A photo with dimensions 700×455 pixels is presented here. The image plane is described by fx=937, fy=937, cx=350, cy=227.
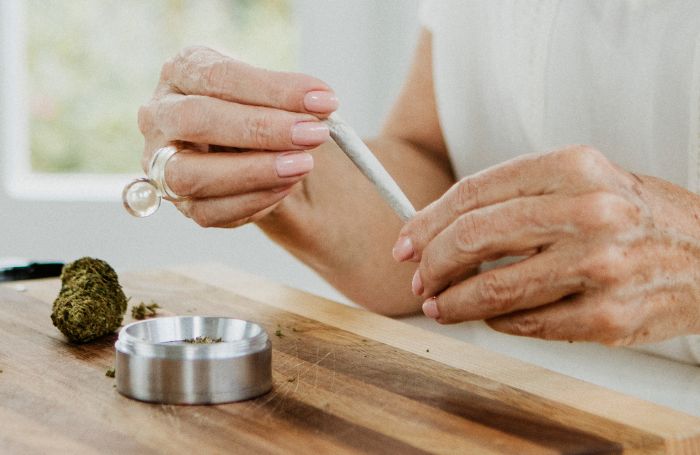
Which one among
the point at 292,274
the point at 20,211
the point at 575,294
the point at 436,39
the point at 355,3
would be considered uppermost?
the point at 355,3

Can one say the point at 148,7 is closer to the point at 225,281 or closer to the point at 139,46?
the point at 139,46

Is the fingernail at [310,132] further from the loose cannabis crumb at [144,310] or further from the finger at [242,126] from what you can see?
the loose cannabis crumb at [144,310]

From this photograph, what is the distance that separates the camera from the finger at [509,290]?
0.81 meters

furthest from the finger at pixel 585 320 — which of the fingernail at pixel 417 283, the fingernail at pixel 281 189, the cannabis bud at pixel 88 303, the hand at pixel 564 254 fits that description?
the cannabis bud at pixel 88 303

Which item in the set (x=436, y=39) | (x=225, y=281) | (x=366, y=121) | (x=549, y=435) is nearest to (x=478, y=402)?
(x=549, y=435)

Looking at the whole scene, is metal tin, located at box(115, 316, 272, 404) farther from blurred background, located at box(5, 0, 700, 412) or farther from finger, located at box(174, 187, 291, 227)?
blurred background, located at box(5, 0, 700, 412)

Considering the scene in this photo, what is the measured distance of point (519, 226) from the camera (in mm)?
810

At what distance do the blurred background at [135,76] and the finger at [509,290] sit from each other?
7.49 feet

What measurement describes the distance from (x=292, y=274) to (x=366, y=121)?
633mm

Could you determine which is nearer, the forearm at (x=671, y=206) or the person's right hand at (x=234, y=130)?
the forearm at (x=671, y=206)

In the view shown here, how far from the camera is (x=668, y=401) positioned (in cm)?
104

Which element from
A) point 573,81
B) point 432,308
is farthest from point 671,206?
point 573,81

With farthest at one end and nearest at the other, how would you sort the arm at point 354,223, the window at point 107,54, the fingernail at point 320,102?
the window at point 107,54, the arm at point 354,223, the fingernail at point 320,102

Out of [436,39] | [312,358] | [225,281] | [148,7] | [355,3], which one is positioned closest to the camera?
[312,358]
